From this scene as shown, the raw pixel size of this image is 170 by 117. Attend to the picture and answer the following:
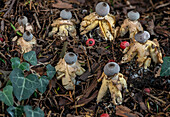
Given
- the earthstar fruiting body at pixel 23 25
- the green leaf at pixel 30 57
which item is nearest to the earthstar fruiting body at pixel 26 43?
the earthstar fruiting body at pixel 23 25

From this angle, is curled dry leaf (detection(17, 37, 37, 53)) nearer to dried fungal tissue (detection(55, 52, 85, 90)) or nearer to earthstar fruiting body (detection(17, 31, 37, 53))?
earthstar fruiting body (detection(17, 31, 37, 53))

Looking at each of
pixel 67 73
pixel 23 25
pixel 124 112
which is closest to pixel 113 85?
pixel 124 112

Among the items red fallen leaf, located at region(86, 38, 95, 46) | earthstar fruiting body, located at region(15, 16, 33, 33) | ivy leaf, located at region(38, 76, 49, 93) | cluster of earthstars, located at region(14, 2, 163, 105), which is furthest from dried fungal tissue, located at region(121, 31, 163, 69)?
earthstar fruiting body, located at region(15, 16, 33, 33)

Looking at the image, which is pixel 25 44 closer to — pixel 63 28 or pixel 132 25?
pixel 63 28

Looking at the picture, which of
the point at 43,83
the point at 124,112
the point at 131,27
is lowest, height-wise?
the point at 124,112

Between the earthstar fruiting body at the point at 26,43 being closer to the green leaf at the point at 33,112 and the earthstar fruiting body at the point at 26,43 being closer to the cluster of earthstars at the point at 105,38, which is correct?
the cluster of earthstars at the point at 105,38

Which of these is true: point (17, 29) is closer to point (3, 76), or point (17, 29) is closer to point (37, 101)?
point (3, 76)
